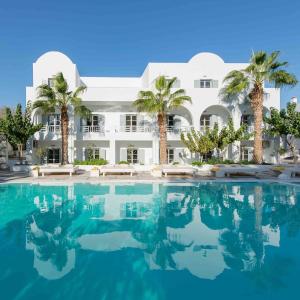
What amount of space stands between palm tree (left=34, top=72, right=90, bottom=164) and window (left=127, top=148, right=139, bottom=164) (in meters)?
5.81

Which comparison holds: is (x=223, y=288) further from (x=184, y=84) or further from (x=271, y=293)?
(x=184, y=84)

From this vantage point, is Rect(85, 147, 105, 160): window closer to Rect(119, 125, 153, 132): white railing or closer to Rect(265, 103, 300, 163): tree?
Rect(119, 125, 153, 132): white railing

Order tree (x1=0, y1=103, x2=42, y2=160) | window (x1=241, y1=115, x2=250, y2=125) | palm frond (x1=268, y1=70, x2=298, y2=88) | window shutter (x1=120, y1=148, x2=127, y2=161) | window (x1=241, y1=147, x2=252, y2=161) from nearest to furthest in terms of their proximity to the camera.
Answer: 1. palm frond (x1=268, y1=70, x2=298, y2=88)
2. tree (x1=0, y1=103, x2=42, y2=160)
3. window (x1=241, y1=115, x2=250, y2=125)
4. window (x1=241, y1=147, x2=252, y2=161)
5. window shutter (x1=120, y1=148, x2=127, y2=161)

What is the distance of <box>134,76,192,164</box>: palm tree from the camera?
20953mm

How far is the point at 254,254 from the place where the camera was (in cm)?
634

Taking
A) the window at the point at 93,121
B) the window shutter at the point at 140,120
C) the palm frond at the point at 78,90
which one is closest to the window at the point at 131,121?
the window shutter at the point at 140,120

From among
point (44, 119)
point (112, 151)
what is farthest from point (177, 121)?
point (44, 119)

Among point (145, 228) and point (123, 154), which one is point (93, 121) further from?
point (145, 228)

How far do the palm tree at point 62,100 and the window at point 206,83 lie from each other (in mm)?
11248

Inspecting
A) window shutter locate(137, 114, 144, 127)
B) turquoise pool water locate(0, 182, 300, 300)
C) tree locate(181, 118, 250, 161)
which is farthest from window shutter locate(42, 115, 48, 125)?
tree locate(181, 118, 250, 161)

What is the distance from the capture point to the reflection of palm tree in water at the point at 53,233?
6.22m

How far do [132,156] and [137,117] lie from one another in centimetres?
400

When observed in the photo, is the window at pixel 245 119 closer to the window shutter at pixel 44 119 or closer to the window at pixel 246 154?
the window at pixel 246 154

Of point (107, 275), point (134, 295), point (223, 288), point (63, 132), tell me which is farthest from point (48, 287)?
point (63, 132)
